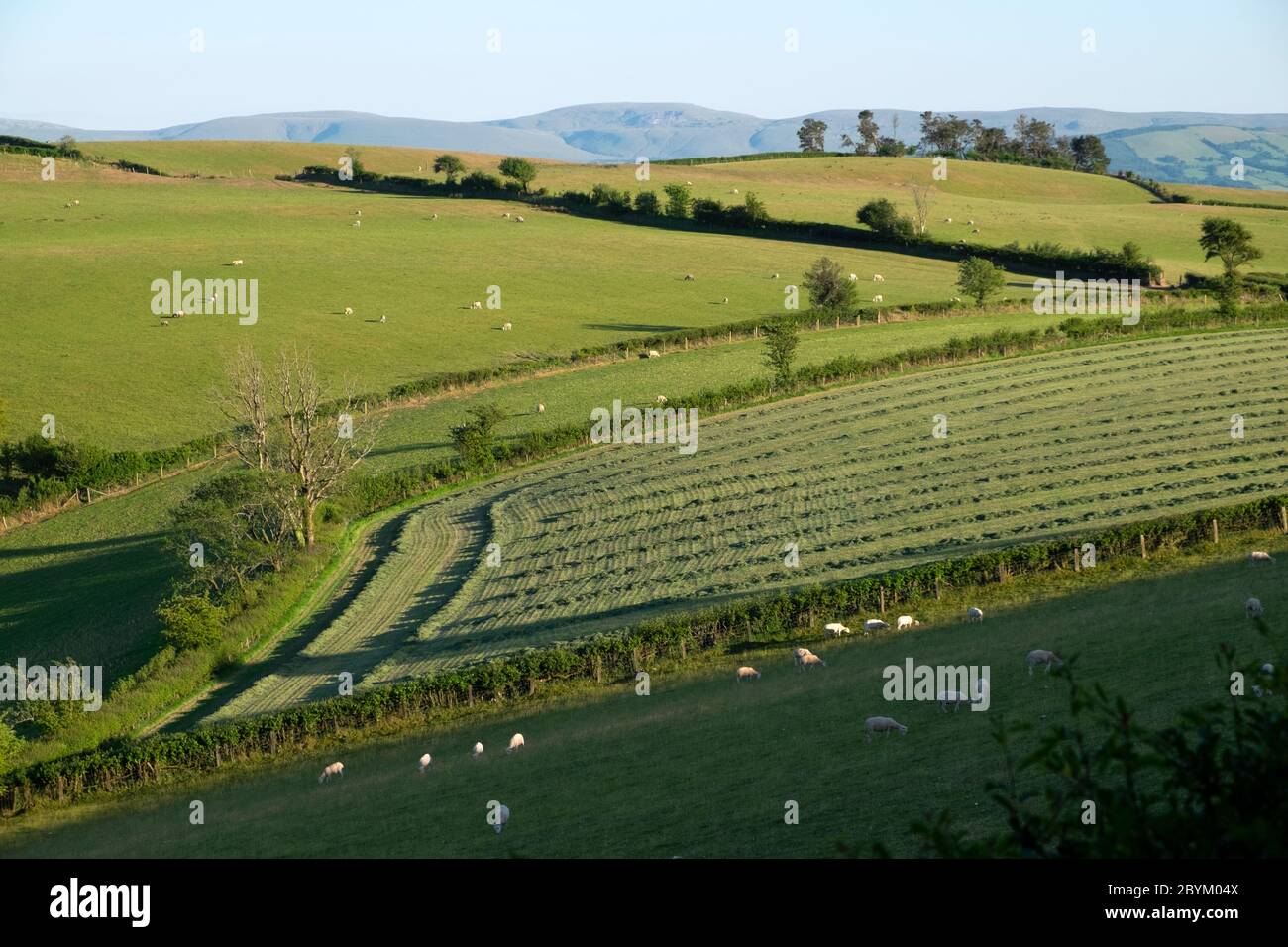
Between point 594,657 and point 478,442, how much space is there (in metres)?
31.8

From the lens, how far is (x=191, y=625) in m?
46.5

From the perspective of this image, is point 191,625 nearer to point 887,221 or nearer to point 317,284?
point 317,284

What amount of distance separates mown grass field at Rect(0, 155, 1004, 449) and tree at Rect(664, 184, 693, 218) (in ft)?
18.9

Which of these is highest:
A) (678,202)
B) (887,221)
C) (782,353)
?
(678,202)

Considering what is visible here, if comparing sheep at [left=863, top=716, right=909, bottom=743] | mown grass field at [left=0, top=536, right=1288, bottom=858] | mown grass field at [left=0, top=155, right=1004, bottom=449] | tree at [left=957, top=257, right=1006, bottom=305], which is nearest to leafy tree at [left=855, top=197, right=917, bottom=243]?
mown grass field at [left=0, top=155, right=1004, bottom=449]

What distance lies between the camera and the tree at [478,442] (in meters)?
68.8

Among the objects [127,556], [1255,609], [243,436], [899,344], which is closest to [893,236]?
[899,344]

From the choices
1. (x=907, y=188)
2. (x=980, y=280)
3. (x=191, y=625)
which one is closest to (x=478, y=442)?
(x=191, y=625)

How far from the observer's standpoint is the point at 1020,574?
137ft

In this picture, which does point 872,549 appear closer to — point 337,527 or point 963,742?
point 963,742

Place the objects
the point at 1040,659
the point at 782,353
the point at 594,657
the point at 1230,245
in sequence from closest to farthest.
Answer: the point at 1040,659, the point at 594,657, the point at 782,353, the point at 1230,245

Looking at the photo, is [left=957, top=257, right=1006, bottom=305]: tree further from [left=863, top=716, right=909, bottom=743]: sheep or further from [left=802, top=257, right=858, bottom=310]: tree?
[left=863, top=716, right=909, bottom=743]: sheep

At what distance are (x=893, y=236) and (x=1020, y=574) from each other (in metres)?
91.7

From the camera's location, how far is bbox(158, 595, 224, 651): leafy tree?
4641 centimetres
